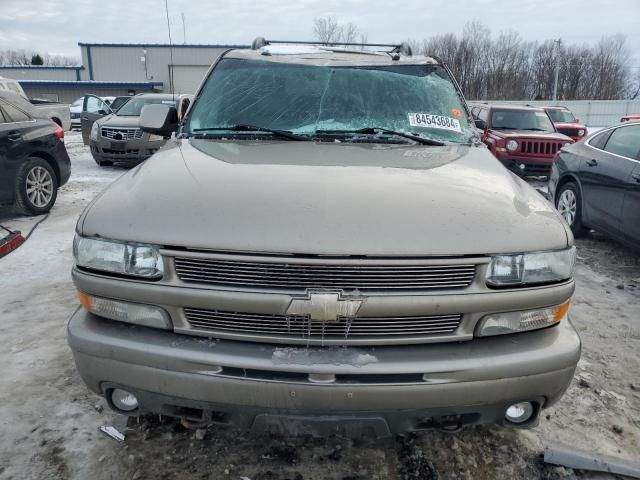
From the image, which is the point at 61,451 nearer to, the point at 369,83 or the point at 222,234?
the point at 222,234

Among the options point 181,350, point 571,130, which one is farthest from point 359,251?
point 571,130

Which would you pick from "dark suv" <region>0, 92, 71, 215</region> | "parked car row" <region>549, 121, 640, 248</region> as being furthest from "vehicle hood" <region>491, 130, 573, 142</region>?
"dark suv" <region>0, 92, 71, 215</region>

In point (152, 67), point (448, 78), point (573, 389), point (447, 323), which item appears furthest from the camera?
point (152, 67)

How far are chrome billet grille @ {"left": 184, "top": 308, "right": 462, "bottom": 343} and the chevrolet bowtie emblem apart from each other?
0.16 feet

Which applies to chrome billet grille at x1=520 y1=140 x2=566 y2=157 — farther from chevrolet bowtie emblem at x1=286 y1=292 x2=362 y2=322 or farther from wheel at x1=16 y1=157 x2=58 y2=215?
chevrolet bowtie emblem at x1=286 y1=292 x2=362 y2=322

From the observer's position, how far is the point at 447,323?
2006mm

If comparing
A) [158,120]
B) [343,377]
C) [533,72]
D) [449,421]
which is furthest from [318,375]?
[533,72]

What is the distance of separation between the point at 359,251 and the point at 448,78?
7.76 feet

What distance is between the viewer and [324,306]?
74.0 inches

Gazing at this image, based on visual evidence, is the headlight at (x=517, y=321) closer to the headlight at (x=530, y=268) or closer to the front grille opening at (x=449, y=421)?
A: the headlight at (x=530, y=268)

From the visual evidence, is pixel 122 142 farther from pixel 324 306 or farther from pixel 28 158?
pixel 324 306

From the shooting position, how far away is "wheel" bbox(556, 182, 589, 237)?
6.20m

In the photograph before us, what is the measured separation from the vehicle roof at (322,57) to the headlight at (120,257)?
2.13 meters

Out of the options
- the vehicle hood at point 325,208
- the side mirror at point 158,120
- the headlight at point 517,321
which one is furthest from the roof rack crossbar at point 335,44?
the headlight at point 517,321
